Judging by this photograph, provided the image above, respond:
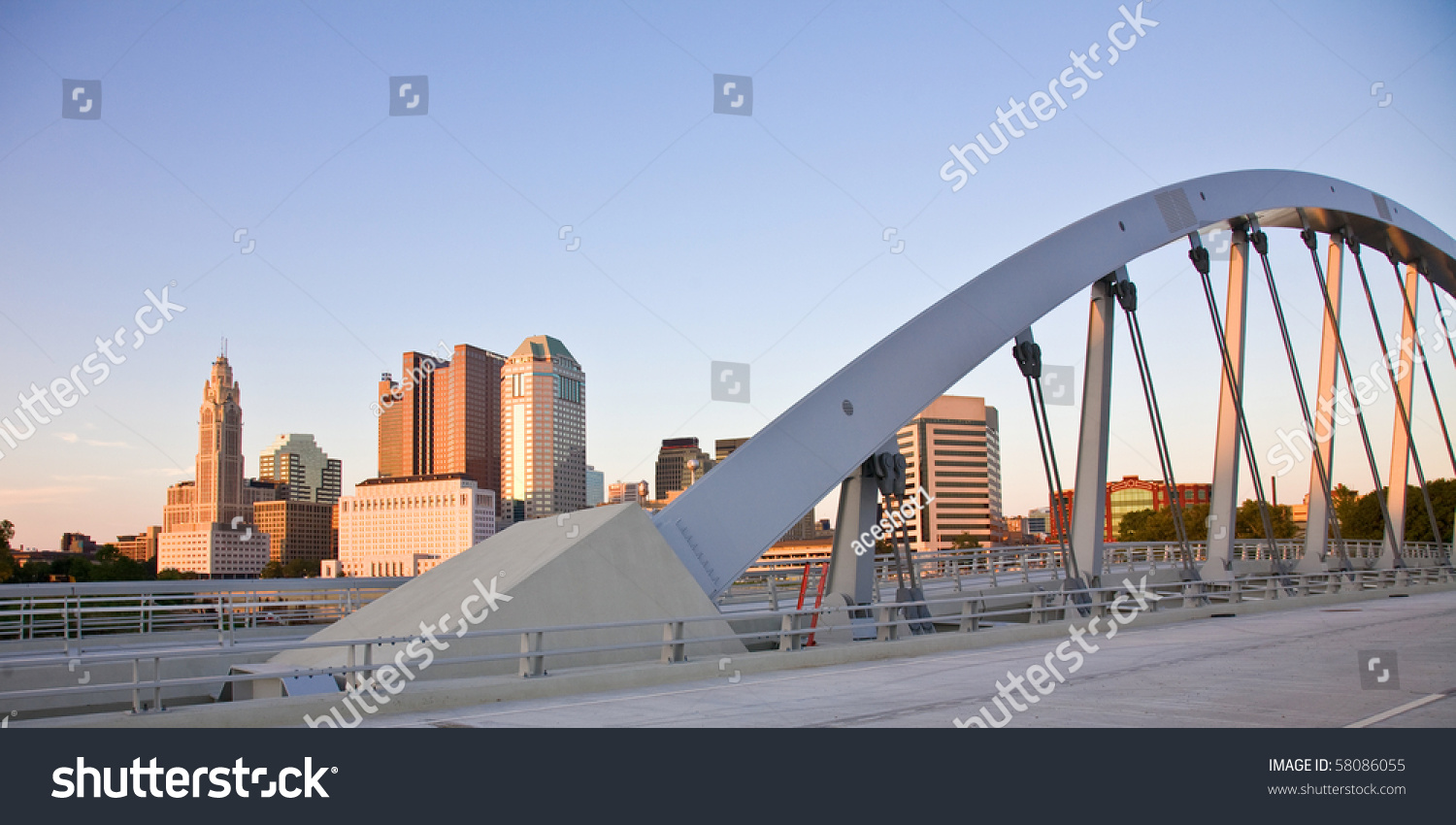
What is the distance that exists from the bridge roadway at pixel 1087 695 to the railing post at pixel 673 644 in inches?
28.5

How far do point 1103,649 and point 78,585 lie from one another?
753 inches

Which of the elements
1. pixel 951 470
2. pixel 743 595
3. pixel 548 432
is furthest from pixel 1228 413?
pixel 548 432

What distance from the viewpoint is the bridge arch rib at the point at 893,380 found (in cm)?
1755

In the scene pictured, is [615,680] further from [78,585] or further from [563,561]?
[78,585]

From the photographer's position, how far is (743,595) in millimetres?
33344

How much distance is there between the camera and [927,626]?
21484mm

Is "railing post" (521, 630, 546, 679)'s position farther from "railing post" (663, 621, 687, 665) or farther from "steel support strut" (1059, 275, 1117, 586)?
"steel support strut" (1059, 275, 1117, 586)

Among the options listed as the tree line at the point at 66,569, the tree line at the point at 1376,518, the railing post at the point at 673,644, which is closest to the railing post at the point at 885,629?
the railing post at the point at 673,644

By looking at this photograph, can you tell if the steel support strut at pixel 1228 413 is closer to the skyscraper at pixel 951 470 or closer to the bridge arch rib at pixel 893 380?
the bridge arch rib at pixel 893 380

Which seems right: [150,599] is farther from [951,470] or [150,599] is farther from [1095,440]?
[951,470]

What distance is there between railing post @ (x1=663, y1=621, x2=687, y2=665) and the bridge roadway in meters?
0.72
